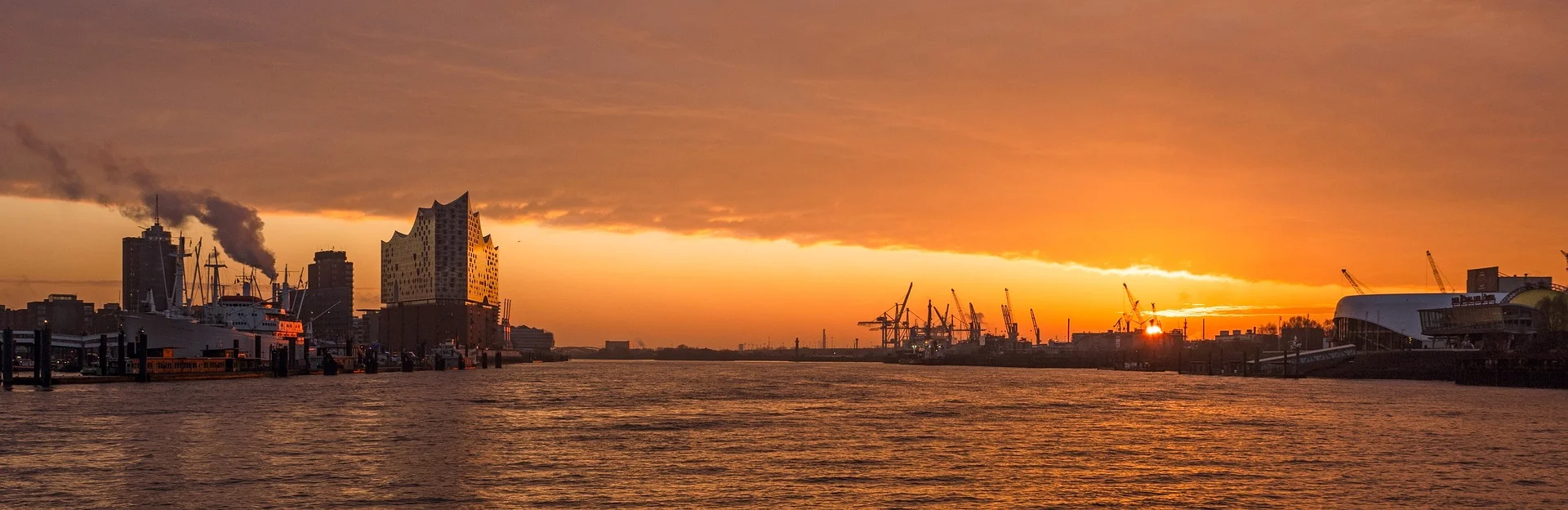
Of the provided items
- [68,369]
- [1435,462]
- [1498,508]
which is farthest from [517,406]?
[68,369]

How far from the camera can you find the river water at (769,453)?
44031 millimetres

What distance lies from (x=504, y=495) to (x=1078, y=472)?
22933 millimetres

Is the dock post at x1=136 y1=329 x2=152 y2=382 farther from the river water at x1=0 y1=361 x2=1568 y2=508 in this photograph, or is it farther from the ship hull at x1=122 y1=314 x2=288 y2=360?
the ship hull at x1=122 y1=314 x2=288 y2=360

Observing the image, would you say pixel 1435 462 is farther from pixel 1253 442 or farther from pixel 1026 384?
pixel 1026 384

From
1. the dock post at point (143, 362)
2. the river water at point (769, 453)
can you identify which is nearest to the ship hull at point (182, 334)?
the dock post at point (143, 362)

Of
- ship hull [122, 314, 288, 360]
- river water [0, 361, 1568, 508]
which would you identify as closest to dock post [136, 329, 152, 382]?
river water [0, 361, 1568, 508]

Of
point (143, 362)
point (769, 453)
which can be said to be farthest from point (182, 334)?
point (769, 453)

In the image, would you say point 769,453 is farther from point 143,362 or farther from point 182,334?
point 182,334

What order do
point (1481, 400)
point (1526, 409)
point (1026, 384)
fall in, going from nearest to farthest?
Answer: point (1526, 409) → point (1481, 400) → point (1026, 384)

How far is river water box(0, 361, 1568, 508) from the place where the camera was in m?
44.0

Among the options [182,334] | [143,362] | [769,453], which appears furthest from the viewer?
[182,334]

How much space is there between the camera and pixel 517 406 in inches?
3996

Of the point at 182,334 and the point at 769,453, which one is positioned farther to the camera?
the point at 182,334

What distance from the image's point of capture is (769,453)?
59094mm
